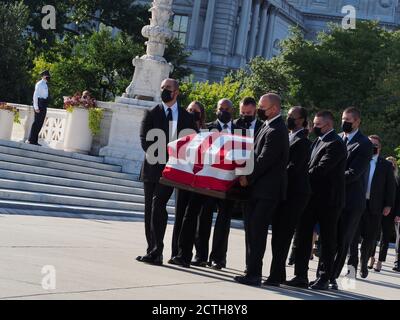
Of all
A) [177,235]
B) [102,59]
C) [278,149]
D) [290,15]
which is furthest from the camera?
[290,15]

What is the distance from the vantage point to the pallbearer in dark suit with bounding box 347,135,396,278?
14805 millimetres

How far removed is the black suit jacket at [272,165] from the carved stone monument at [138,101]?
15545 mm

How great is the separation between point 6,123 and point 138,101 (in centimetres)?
360

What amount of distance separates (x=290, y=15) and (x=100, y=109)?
276ft

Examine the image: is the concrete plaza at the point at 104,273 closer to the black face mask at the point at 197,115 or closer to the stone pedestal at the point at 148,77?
the black face mask at the point at 197,115

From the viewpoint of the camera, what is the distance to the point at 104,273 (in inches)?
403

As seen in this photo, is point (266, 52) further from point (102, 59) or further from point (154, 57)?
point (154, 57)

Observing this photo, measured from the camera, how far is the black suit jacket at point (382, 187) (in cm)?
1527

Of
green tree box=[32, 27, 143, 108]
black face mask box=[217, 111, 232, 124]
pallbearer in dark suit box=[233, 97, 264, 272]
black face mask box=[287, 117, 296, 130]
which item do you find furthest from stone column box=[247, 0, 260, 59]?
black face mask box=[287, 117, 296, 130]

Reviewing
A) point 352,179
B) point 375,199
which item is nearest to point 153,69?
point 375,199

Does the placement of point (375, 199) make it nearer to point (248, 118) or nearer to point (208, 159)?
point (248, 118)

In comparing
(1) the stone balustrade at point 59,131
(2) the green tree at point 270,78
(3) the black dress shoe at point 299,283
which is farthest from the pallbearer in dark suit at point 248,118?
(2) the green tree at point 270,78
